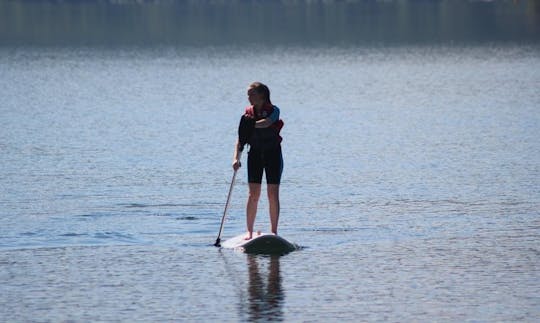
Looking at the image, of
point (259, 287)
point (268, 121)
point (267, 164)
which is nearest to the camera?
point (259, 287)

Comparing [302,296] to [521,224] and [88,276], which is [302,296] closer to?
[88,276]

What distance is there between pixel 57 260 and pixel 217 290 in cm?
245

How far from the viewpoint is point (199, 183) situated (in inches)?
952

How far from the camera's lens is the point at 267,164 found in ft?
57.3

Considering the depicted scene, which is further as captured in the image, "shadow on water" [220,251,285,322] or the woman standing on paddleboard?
the woman standing on paddleboard

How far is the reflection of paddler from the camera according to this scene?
14.1m

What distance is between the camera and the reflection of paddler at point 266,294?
46.1 feet

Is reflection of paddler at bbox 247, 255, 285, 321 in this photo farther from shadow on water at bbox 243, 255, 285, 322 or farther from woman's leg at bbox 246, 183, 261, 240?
woman's leg at bbox 246, 183, 261, 240

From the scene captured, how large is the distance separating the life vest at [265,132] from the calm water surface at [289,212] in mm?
1273

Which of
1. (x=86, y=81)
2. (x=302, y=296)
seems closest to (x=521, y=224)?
(x=302, y=296)

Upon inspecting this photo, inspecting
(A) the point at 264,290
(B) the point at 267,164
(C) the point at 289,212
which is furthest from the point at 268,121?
(C) the point at 289,212

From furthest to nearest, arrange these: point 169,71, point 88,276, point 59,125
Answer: point 169,71 < point 59,125 < point 88,276

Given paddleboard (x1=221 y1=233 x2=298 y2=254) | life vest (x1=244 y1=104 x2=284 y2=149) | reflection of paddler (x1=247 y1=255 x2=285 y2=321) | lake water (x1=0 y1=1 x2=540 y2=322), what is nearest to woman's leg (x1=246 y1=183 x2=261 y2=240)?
paddleboard (x1=221 y1=233 x2=298 y2=254)

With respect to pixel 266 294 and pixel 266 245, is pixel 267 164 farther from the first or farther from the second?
pixel 266 294
